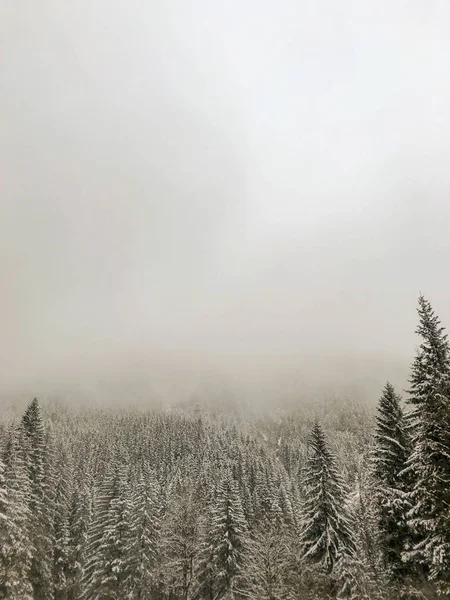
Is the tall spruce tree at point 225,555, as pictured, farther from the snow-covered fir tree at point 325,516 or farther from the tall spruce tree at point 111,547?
the snow-covered fir tree at point 325,516

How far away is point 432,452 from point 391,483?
6967 millimetres

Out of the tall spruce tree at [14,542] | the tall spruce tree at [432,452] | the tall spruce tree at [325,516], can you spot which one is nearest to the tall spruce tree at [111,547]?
the tall spruce tree at [14,542]

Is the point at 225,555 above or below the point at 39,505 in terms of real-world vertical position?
below

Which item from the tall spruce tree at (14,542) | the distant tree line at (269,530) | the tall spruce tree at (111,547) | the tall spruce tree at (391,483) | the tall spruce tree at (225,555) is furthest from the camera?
the tall spruce tree at (111,547)

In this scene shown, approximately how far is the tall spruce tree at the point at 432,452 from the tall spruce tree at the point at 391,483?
1108 mm

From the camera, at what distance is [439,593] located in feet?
55.2

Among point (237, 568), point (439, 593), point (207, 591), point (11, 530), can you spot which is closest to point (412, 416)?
point (439, 593)

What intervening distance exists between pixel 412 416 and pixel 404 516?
19.7 ft

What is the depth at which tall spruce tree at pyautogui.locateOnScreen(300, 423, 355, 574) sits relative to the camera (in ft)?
92.9

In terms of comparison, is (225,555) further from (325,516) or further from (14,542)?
(14,542)

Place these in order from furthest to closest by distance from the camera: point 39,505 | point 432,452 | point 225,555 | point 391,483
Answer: point 225,555, point 39,505, point 391,483, point 432,452

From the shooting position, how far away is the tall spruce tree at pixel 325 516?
28312mm

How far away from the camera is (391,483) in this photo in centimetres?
2562

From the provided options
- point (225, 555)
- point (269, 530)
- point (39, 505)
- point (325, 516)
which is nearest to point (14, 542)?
point (39, 505)
